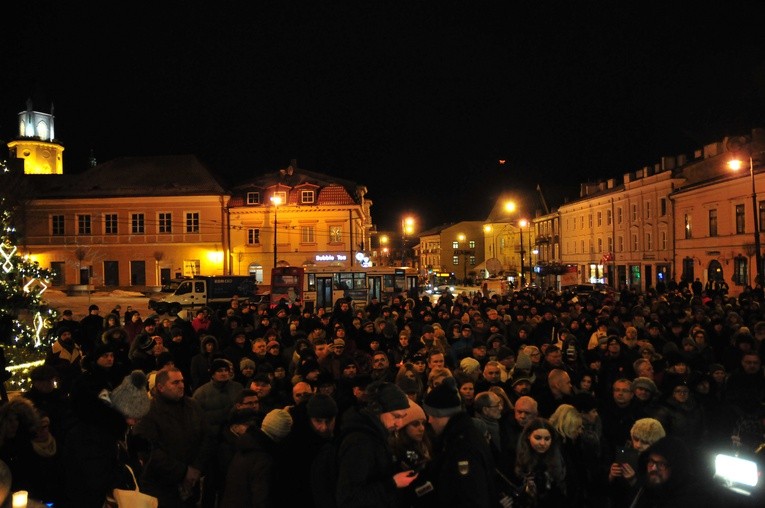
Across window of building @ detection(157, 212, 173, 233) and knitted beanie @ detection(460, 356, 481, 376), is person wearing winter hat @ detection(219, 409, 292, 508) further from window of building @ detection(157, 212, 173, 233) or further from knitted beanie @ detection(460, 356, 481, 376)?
window of building @ detection(157, 212, 173, 233)

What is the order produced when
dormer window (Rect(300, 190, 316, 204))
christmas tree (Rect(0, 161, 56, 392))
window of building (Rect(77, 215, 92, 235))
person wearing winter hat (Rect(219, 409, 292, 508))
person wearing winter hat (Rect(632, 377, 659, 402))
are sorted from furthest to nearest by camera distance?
dormer window (Rect(300, 190, 316, 204)) < window of building (Rect(77, 215, 92, 235)) < christmas tree (Rect(0, 161, 56, 392)) < person wearing winter hat (Rect(632, 377, 659, 402)) < person wearing winter hat (Rect(219, 409, 292, 508))

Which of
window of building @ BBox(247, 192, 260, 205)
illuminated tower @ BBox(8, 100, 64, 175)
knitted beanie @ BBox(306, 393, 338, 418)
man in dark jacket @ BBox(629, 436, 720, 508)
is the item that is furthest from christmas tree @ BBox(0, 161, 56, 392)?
illuminated tower @ BBox(8, 100, 64, 175)

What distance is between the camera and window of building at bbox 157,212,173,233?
5322cm

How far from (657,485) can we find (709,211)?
43.7m

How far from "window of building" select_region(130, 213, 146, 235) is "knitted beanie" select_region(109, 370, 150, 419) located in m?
51.1

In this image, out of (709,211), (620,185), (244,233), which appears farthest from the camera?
(620,185)

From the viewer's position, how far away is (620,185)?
59.2 metres

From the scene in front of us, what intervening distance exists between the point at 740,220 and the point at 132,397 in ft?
138

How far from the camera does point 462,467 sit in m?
3.98

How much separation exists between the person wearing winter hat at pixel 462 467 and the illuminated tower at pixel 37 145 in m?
87.8

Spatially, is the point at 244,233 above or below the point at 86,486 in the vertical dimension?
above

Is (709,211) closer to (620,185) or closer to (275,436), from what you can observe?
(620,185)

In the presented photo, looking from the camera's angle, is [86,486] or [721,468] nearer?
[721,468]

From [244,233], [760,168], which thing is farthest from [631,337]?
[244,233]
